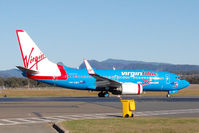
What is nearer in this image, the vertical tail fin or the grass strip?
the grass strip

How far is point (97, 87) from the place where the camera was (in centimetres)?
4634

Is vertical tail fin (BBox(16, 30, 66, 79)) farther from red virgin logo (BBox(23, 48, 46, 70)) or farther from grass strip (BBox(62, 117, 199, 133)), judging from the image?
grass strip (BBox(62, 117, 199, 133))

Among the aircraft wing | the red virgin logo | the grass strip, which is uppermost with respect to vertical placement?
the red virgin logo

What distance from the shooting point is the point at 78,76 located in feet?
152

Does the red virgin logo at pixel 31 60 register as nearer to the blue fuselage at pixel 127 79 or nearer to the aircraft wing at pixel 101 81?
the blue fuselage at pixel 127 79

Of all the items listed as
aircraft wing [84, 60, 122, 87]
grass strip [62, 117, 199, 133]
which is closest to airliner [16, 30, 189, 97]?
aircraft wing [84, 60, 122, 87]

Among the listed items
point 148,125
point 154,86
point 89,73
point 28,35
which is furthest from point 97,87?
point 148,125

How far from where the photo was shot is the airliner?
146ft

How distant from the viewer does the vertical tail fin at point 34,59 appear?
44.4 m

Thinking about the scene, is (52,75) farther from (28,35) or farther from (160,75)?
(160,75)

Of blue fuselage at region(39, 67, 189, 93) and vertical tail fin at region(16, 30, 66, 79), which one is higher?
vertical tail fin at region(16, 30, 66, 79)

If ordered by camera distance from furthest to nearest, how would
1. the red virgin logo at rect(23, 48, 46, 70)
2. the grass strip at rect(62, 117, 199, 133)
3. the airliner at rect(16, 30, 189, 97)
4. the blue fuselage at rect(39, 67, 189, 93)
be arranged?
the blue fuselage at rect(39, 67, 189, 93) → the red virgin logo at rect(23, 48, 46, 70) → the airliner at rect(16, 30, 189, 97) → the grass strip at rect(62, 117, 199, 133)

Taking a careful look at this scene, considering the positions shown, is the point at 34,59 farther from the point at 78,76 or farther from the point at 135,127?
the point at 135,127

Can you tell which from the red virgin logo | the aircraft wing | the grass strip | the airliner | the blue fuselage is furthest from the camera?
the blue fuselage
